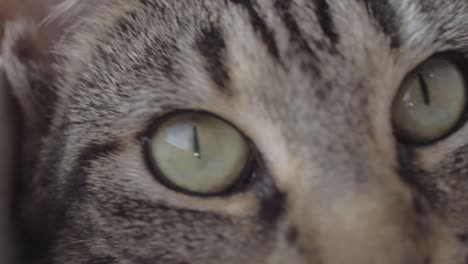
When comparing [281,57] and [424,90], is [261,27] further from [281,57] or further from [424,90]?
[424,90]

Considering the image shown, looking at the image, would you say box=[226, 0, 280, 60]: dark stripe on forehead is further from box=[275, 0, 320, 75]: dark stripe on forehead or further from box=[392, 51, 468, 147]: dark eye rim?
box=[392, 51, 468, 147]: dark eye rim

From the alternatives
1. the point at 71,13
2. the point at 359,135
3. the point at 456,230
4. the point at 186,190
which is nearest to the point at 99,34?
the point at 71,13

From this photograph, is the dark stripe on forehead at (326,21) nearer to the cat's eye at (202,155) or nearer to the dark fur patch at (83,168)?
the cat's eye at (202,155)

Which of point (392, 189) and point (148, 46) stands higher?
point (148, 46)

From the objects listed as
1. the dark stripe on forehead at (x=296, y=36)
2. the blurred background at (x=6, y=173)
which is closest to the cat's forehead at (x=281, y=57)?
the dark stripe on forehead at (x=296, y=36)

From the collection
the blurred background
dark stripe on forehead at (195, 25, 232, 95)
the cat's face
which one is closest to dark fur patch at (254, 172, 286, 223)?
the cat's face

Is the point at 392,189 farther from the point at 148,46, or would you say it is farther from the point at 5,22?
the point at 5,22
